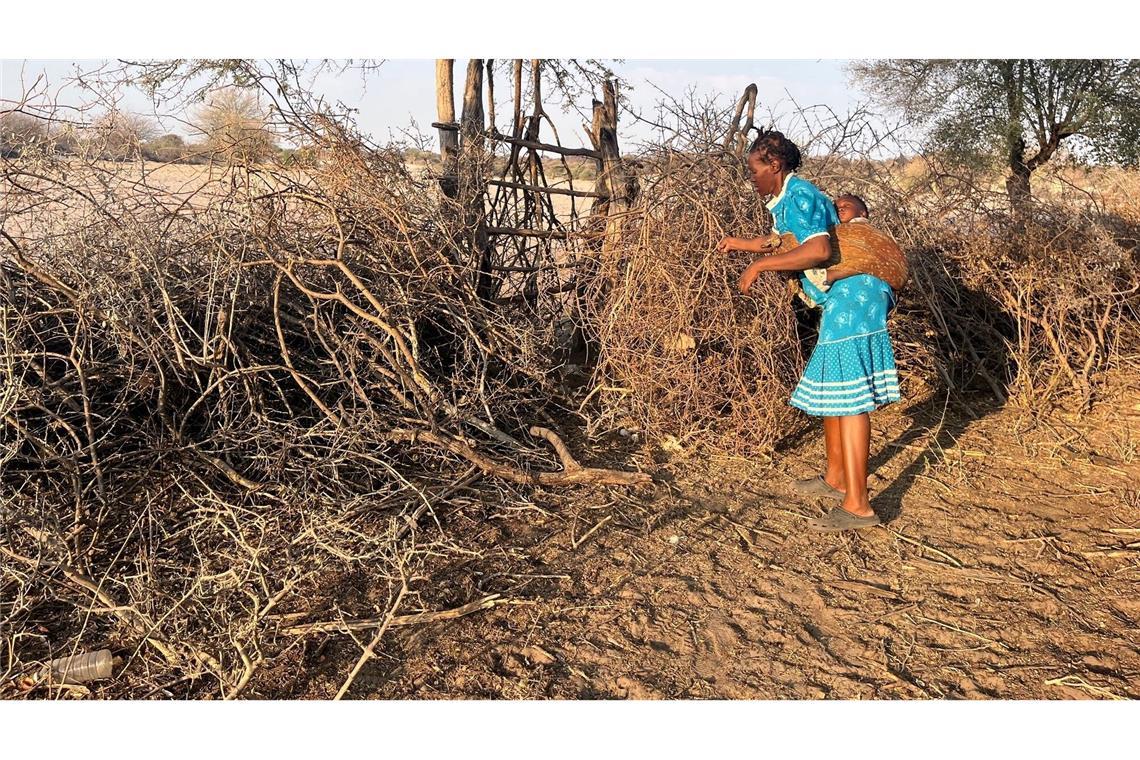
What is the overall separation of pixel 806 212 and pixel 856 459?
3.64 ft

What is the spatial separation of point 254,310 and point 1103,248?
508cm

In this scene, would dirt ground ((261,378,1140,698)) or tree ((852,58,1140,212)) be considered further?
tree ((852,58,1140,212))

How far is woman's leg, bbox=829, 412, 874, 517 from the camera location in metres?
3.33

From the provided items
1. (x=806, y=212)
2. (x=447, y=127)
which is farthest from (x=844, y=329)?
(x=447, y=127)

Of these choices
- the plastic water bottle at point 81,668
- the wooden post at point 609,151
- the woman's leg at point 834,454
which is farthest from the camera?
the wooden post at point 609,151

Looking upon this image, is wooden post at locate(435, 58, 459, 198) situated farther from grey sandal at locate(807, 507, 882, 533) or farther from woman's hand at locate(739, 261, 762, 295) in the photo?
grey sandal at locate(807, 507, 882, 533)

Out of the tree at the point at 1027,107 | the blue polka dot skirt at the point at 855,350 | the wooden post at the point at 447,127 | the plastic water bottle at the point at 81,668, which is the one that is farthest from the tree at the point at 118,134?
the tree at the point at 1027,107

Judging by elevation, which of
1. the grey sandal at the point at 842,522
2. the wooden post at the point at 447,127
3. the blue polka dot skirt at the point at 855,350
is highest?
the wooden post at the point at 447,127

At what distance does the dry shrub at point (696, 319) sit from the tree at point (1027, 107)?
6.34 metres

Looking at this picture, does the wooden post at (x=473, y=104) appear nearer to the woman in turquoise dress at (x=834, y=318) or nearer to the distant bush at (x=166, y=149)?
the distant bush at (x=166, y=149)

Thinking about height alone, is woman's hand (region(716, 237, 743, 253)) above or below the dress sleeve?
below

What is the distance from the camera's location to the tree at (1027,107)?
9016mm

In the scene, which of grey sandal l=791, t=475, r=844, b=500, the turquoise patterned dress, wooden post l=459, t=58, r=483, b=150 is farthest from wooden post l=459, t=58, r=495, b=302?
grey sandal l=791, t=475, r=844, b=500

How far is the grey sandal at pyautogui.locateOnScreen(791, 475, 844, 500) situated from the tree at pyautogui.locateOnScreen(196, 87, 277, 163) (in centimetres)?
316
